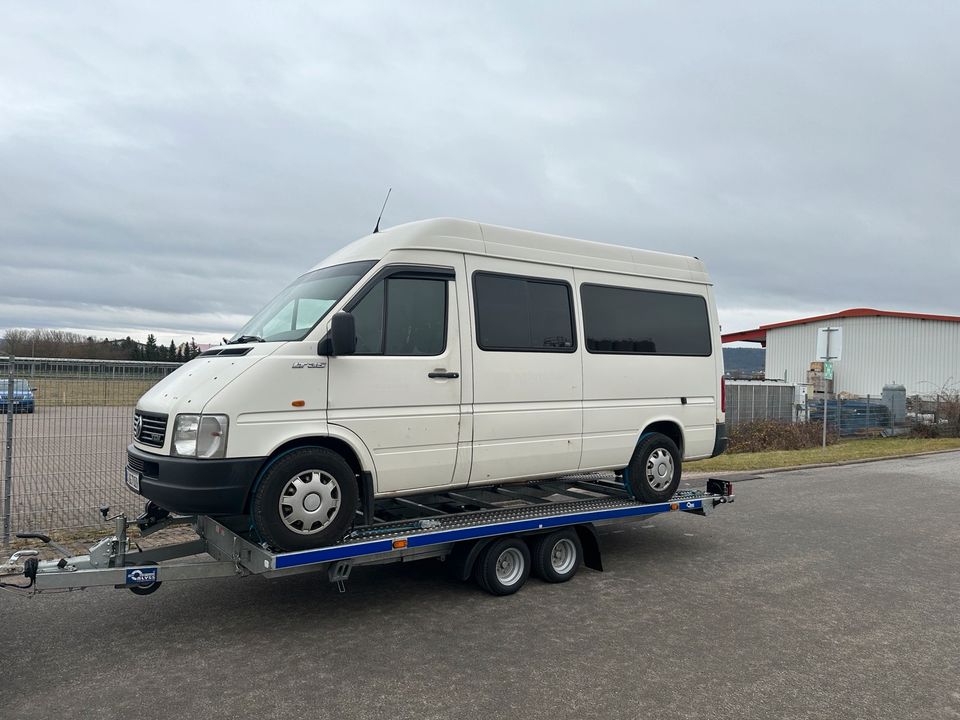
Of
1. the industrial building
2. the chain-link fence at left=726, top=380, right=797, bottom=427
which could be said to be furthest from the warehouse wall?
the chain-link fence at left=726, top=380, right=797, bottom=427

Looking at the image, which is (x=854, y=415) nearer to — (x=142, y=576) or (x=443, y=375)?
(x=443, y=375)

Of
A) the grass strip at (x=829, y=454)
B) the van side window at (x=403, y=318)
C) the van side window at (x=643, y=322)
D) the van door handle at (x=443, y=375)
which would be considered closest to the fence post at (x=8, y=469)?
the van side window at (x=403, y=318)

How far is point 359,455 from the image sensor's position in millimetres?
5617

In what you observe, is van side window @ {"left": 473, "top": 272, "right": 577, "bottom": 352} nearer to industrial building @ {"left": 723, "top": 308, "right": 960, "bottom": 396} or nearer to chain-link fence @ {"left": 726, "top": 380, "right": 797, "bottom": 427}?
chain-link fence @ {"left": 726, "top": 380, "right": 797, "bottom": 427}

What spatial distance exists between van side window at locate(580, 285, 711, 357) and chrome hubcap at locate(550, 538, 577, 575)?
5.91 feet

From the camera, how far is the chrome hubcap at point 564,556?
6742 millimetres

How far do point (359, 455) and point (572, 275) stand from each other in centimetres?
276

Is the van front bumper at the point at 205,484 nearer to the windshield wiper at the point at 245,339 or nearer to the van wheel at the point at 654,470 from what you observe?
the windshield wiper at the point at 245,339

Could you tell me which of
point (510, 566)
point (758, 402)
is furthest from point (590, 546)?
point (758, 402)

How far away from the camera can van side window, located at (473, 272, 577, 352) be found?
639 centimetres

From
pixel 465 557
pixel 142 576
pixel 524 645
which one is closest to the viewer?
pixel 142 576

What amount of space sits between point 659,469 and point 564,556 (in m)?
1.52

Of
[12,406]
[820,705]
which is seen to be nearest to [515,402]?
[820,705]

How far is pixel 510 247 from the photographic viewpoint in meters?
6.67
